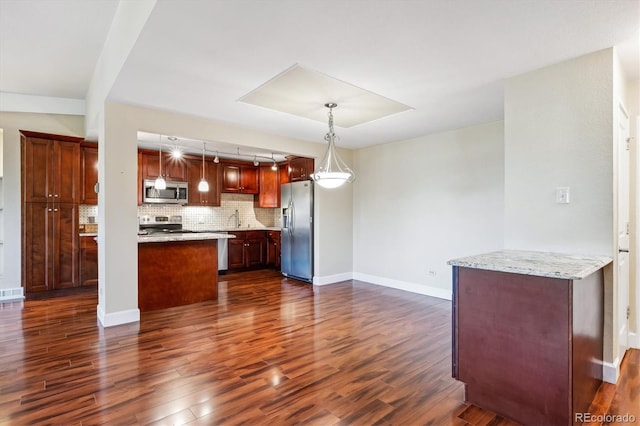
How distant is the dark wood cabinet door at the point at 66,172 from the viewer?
4.85 metres

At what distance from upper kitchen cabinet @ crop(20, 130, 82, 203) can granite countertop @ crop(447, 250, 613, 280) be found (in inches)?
221

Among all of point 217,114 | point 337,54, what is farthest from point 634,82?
point 217,114

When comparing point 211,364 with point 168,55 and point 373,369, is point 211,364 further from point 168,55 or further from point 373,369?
point 168,55

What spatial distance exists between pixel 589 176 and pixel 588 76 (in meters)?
0.74

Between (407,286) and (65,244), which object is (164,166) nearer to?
(65,244)

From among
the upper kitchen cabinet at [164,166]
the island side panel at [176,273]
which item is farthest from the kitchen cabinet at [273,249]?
the island side panel at [176,273]

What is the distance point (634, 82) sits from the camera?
2.80m

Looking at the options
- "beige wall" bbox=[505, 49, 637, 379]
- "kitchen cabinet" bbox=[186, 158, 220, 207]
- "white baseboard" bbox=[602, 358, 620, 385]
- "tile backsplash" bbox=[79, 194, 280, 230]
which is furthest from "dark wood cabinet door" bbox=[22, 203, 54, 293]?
"white baseboard" bbox=[602, 358, 620, 385]

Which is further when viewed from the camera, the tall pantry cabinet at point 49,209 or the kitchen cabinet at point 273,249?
the kitchen cabinet at point 273,249

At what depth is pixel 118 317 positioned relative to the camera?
346 cm

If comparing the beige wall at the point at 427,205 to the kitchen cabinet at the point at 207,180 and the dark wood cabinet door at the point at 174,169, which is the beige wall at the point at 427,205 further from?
the dark wood cabinet door at the point at 174,169

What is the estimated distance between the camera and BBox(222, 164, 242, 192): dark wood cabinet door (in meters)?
6.83

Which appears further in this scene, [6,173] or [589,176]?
[6,173]

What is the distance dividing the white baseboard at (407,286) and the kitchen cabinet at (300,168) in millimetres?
2040
